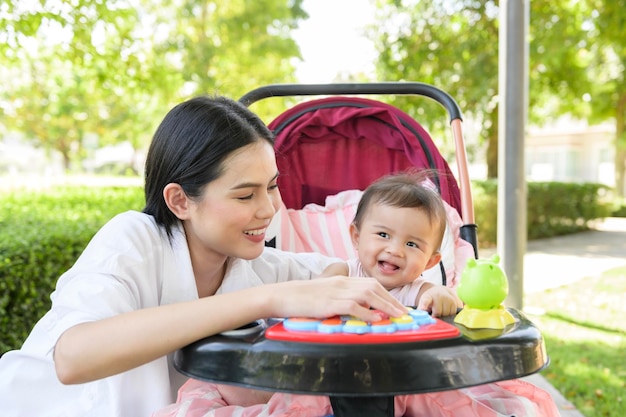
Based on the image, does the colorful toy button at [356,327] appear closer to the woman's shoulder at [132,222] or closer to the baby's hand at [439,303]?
the baby's hand at [439,303]

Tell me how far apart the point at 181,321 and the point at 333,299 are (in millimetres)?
311

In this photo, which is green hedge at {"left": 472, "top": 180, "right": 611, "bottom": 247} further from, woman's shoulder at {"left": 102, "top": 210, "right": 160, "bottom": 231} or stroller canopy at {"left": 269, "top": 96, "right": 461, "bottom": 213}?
woman's shoulder at {"left": 102, "top": 210, "right": 160, "bottom": 231}

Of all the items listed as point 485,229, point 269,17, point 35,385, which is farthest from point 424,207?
point 269,17

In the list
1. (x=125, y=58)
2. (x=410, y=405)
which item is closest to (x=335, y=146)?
(x=410, y=405)

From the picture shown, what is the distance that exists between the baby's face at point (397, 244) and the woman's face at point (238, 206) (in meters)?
0.40

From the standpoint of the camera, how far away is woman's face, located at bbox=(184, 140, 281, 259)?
159 centimetres

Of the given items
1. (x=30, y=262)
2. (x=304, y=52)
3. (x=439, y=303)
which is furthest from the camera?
(x=304, y=52)

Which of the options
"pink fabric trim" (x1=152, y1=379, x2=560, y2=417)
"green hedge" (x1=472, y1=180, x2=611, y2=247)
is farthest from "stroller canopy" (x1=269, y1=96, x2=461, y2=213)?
"green hedge" (x1=472, y1=180, x2=611, y2=247)

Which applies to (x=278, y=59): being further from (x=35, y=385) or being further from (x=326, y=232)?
(x=35, y=385)

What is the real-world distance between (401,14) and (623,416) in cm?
820

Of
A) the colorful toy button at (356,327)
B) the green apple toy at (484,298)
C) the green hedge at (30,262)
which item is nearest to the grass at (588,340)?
the green apple toy at (484,298)

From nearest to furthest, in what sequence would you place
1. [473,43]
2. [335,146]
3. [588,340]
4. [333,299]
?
[333,299]
[335,146]
[588,340]
[473,43]

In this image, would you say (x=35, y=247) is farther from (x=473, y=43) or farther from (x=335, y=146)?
(x=473, y=43)

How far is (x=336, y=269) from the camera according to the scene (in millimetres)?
2076
